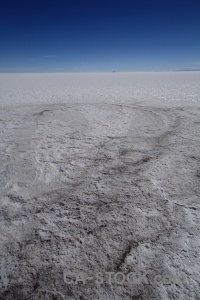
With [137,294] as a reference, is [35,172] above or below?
above

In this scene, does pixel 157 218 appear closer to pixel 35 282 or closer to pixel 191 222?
pixel 191 222

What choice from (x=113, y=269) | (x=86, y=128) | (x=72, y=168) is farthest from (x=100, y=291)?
(x=86, y=128)

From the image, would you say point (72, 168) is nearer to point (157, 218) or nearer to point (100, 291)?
point (157, 218)

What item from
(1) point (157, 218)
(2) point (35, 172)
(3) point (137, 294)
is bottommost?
(3) point (137, 294)

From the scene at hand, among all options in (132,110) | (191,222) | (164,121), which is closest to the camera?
(191,222)

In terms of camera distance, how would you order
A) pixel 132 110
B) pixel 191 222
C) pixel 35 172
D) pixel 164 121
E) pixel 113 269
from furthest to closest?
1. pixel 132 110
2. pixel 164 121
3. pixel 35 172
4. pixel 191 222
5. pixel 113 269

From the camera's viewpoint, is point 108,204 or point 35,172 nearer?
point 108,204
